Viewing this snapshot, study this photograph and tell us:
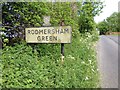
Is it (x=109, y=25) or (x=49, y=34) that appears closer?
(x=49, y=34)

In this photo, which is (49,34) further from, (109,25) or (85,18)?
(109,25)

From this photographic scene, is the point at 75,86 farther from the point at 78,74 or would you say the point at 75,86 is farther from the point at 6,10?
the point at 6,10

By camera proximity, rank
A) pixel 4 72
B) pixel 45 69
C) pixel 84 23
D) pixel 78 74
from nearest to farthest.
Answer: pixel 4 72
pixel 45 69
pixel 78 74
pixel 84 23

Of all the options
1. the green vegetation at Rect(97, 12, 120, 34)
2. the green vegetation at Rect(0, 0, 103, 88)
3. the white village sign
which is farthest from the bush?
the green vegetation at Rect(97, 12, 120, 34)

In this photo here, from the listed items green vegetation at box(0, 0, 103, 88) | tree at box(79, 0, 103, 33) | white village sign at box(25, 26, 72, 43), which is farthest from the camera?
tree at box(79, 0, 103, 33)

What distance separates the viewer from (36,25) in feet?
26.5

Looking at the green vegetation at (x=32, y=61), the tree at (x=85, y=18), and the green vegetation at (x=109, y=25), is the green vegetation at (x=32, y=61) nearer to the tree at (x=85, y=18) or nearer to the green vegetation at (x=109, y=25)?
the tree at (x=85, y=18)

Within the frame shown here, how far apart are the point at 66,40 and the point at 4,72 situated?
2.46 meters

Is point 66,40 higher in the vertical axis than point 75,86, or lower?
higher

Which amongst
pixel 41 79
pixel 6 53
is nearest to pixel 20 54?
pixel 6 53

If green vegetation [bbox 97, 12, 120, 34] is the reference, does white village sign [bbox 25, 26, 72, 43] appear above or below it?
above

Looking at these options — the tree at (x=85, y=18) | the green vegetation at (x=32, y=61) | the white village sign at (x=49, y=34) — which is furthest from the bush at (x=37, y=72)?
the tree at (x=85, y=18)

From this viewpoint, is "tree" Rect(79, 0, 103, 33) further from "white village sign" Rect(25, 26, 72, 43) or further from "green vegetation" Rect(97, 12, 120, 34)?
"green vegetation" Rect(97, 12, 120, 34)

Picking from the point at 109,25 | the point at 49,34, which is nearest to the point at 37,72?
the point at 49,34
